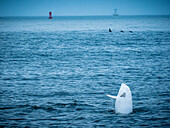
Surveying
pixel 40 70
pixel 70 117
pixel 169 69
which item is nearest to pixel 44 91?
pixel 70 117

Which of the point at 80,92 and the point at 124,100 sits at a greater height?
the point at 124,100

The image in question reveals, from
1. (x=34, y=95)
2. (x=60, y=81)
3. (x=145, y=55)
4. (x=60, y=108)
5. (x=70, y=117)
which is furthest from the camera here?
(x=145, y=55)

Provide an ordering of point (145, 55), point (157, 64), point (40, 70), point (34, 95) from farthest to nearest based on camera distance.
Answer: point (145, 55)
point (157, 64)
point (40, 70)
point (34, 95)

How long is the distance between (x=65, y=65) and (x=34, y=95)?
10.4 m

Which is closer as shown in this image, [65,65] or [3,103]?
[3,103]

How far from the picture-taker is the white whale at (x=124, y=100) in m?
12.2

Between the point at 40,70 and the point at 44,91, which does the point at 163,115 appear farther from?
the point at 40,70

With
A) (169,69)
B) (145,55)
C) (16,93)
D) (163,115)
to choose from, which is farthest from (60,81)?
(145,55)

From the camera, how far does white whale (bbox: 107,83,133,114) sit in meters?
12.2

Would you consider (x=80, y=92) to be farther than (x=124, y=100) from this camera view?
Yes

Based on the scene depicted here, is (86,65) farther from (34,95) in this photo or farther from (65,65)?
(34,95)

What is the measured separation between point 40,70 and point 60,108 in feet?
34.3

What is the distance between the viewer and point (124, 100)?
1232cm

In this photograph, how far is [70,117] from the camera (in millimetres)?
12414
